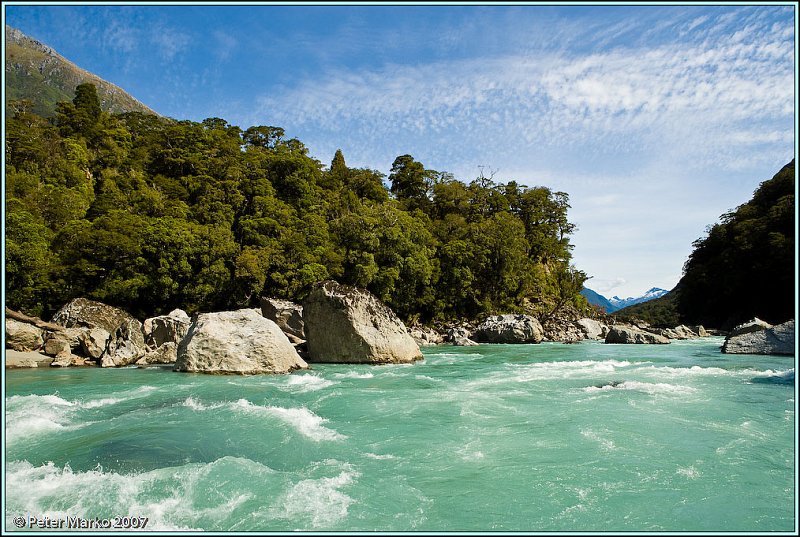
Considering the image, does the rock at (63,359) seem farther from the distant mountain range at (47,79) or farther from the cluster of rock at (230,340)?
the distant mountain range at (47,79)

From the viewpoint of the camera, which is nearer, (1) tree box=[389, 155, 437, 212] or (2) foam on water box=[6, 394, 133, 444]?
(2) foam on water box=[6, 394, 133, 444]

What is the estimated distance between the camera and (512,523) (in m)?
5.45

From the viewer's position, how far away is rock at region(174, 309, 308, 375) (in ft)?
55.6

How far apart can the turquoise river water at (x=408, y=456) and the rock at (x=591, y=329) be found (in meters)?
30.4

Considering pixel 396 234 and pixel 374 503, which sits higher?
pixel 396 234

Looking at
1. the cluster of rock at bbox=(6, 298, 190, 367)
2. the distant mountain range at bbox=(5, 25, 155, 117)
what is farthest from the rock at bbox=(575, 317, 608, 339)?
the distant mountain range at bbox=(5, 25, 155, 117)

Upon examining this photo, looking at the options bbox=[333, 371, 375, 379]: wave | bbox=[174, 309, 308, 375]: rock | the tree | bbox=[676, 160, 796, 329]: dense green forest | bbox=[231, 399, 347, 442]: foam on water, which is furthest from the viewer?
the tree

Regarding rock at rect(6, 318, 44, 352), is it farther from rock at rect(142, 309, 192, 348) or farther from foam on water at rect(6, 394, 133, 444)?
foam on water at rect(6, 394, 133, 444)

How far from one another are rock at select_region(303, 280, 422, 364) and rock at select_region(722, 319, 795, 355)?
58.2 ft

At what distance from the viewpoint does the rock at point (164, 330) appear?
23.6 metres

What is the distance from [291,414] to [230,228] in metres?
31.5

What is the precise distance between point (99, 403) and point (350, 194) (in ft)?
141

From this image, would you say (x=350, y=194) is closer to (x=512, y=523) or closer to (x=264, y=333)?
(x=264, y=333)

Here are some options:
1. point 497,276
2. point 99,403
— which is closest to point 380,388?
point 99,403
